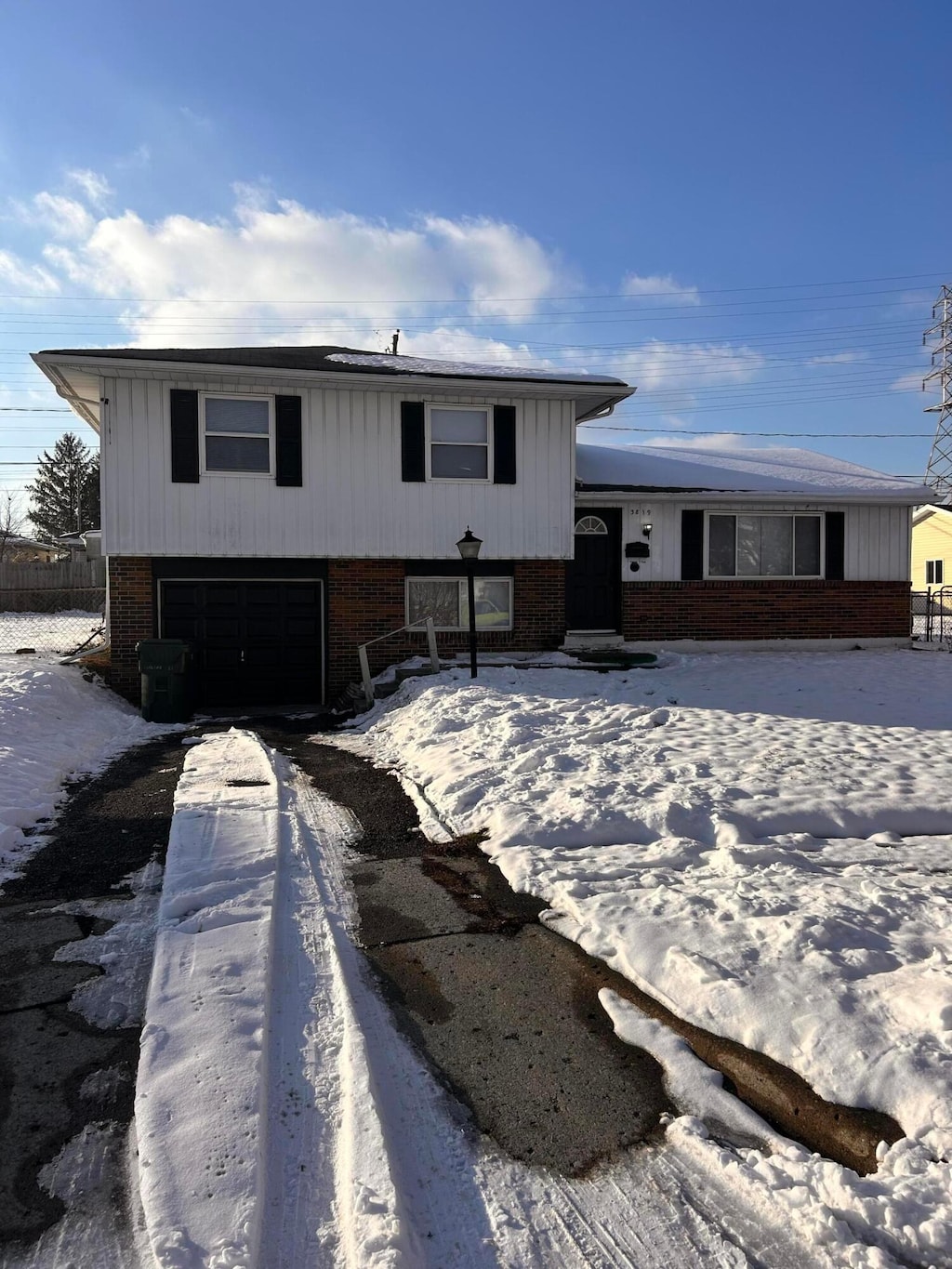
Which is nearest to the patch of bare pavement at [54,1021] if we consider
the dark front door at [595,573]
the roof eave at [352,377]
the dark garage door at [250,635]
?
the dark garage door at [250,635]

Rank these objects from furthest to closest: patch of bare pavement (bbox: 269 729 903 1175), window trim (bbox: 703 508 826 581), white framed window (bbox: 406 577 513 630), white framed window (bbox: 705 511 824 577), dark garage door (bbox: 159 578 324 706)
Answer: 1. white framed window (bbox: 705 511 824 577)
2. window trim (bbox: 703 508 826 581)
3. white framed window (bbox: 406 577 513 630)
4. dark garage door (bbox: 159 578 324 706)
5. patch of bare pavement (bbox: 269 729 903 1175)

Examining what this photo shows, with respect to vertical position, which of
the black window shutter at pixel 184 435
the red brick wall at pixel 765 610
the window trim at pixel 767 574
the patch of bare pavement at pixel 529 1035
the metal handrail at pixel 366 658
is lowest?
the patch of bare pavement at pixel 529 1035

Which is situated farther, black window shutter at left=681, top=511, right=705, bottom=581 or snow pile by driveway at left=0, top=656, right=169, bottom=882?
black window shutter at left=681, top=511, right=705, bottom=581

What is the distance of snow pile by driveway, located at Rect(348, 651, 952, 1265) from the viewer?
8.29 ft

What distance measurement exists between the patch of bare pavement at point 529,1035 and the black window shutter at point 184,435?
8914 mm

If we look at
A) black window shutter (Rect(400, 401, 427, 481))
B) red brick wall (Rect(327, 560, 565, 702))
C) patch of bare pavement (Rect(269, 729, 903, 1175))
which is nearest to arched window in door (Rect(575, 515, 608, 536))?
red brick wall (Rect(327, 560, 565, 702))

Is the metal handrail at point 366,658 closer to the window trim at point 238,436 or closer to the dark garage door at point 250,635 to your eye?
the dark garage door at point 250,635

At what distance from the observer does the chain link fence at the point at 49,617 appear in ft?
62.4

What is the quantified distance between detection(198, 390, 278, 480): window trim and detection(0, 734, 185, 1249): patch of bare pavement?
7.15 m

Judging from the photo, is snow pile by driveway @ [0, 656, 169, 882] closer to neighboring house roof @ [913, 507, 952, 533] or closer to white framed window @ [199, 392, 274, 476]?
white framed window @ [199, 392, 274, 476]

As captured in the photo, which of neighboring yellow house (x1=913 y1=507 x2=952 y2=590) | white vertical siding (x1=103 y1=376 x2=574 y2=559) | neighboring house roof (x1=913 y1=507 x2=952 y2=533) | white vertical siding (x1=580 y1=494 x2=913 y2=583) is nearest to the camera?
white vertical siding (x1=103 y1=376 x2=574 y2=559)

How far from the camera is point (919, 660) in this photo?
1377cm

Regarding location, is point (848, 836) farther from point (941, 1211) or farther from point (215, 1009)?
point (215, 1009)

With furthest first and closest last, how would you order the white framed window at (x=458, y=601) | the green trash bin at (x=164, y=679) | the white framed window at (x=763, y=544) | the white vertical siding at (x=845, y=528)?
the white framed window at (x=763, y=544)
the white vertical siding at (x=845, y=528)
the white framed window at (x=458, y=601)
the green trash bin at (x=164, y=679)
